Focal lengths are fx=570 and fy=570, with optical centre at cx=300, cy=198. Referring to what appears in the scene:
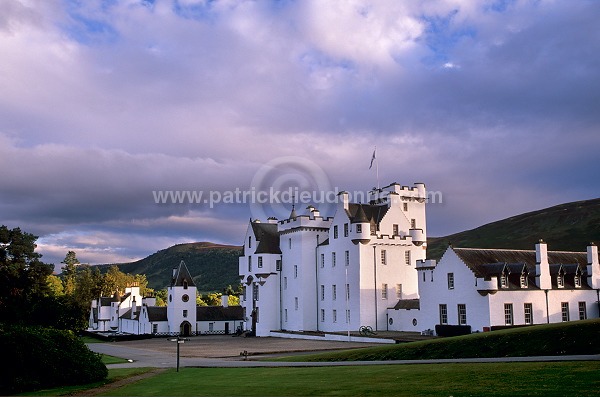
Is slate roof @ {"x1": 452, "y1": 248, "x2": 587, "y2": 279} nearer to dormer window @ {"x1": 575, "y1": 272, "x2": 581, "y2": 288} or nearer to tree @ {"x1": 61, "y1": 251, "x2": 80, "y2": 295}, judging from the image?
dormer window @ {"x1": 575, "y1": 272, "x2": 581, "y2": 288}

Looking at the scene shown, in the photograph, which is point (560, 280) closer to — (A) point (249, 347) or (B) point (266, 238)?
(A) point (249, 347)

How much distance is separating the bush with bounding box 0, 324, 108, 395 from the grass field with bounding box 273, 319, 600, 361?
1448cm

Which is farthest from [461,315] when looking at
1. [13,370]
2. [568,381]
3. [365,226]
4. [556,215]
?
[556,215]

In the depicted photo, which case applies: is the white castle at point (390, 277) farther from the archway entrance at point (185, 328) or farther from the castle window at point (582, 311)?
the archway entrance at point (185, 328)

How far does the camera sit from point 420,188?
7612 cm

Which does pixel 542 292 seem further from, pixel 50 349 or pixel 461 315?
pixel 50 349

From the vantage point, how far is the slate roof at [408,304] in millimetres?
62688

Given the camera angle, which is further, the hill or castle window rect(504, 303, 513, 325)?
the hill

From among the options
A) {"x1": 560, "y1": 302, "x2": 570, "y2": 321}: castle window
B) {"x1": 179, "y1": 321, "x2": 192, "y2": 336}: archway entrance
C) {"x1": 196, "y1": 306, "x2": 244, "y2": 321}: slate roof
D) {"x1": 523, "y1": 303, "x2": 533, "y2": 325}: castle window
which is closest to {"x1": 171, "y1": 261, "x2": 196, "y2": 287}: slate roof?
{"x1": 196, "y1": 306, "x2": 244, "y2": 321}: slate roof

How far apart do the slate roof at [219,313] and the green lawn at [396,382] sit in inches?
2624

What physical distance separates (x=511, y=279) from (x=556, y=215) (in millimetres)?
142100

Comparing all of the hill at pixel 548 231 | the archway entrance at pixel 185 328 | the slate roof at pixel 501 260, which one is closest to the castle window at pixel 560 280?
the slate roof at pixel 501 260

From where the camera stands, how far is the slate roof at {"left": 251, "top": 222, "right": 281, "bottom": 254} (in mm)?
82000

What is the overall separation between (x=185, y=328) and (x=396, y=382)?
243ft
